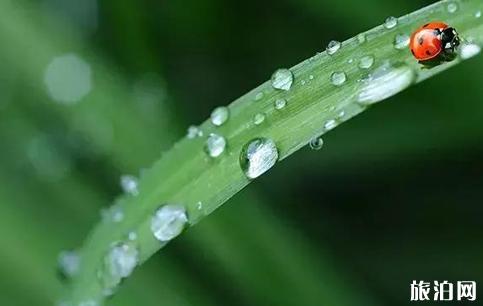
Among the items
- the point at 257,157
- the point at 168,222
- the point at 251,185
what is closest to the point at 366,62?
the point at 257,157

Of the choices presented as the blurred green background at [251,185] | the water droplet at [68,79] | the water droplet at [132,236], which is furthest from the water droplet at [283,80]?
the water droplet at [68,79]

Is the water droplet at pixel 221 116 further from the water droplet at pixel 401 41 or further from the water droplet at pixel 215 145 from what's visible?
the water droplet at pixel 401 41

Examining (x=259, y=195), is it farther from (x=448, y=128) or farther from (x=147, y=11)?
(x=147, y=11)

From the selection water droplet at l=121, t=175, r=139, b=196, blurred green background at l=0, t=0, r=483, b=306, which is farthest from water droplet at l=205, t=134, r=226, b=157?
blurred green background at l=0, t=0, r=483, b=306

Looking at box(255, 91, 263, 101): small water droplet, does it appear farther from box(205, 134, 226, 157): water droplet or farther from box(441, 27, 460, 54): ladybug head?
box(441, 27, 460, 54): ladybug head

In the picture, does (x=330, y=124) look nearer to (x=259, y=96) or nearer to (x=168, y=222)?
(x=259, y=96)

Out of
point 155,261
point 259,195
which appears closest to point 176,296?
point 155,261
